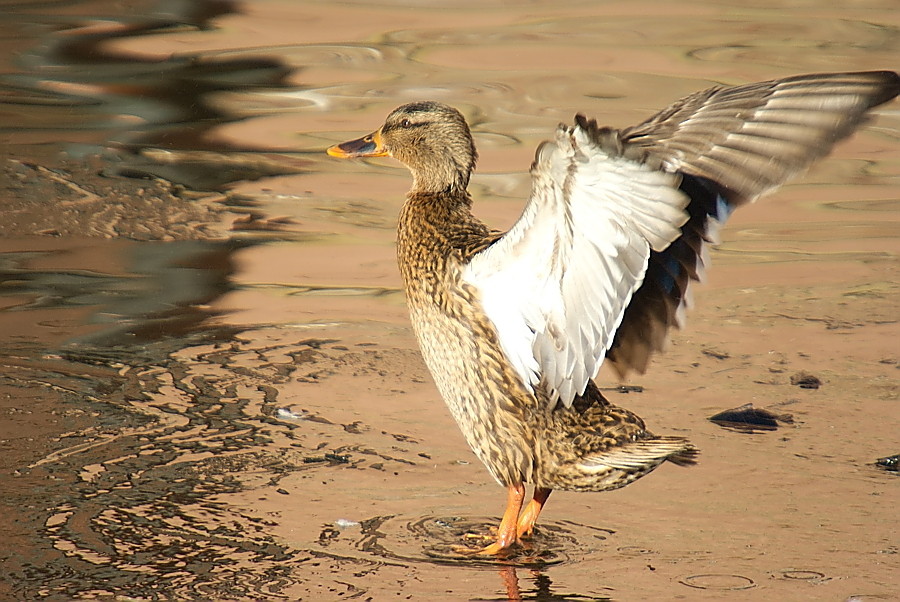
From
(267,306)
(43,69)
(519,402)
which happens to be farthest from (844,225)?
(43,69)

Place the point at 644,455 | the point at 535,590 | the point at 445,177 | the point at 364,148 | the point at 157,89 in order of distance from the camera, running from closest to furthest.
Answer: the point at 535,590, the point at 644,455, the point at 445,177, the point at 364,148, the point at 157,89

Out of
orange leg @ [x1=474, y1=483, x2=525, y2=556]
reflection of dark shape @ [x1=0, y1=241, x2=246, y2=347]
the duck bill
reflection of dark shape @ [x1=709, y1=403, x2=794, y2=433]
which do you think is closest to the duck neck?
the duck bill

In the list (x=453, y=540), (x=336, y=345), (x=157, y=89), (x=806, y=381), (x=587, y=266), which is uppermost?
(x=587, y=266)

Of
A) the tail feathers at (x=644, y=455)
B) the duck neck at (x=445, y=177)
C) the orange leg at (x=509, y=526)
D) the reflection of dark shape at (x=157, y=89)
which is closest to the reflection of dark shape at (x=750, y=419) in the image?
the tail feathers at (x=644, y=455)

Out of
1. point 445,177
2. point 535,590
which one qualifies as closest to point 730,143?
point 445,177

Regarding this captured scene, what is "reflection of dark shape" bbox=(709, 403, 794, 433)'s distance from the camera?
4988 millimetres

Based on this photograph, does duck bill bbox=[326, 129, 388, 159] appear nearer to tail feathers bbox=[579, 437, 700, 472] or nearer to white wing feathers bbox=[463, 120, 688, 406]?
white wing feathers bbox=[463, 120, 688, 406]

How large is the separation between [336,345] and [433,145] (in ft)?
4.12

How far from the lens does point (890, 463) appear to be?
4.65 meters

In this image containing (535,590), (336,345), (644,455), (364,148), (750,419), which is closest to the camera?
(535,590)

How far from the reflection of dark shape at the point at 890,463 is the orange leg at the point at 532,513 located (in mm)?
1199

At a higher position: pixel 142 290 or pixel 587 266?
pixel 587 266

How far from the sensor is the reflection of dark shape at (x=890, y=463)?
4625mm

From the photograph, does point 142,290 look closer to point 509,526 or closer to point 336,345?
point 336,345
